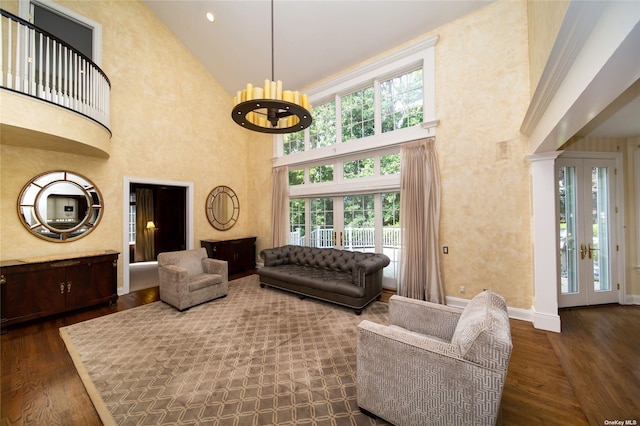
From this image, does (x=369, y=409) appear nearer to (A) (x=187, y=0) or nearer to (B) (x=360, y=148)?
(B) (x=360, y=148)

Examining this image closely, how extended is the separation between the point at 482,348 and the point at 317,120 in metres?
5.35

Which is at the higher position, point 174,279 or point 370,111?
point 370,111

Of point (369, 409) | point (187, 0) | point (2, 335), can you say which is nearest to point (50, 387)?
point (2, 335)

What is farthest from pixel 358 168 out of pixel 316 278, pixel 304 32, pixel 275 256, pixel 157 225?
pixel 157 225

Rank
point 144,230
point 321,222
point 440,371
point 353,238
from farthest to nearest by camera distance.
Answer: point 144,230
point 321,222
point 353,238
point 440,371

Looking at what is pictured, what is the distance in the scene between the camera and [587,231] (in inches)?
146

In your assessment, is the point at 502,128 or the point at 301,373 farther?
the point at 502,128

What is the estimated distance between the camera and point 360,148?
4.69 metres

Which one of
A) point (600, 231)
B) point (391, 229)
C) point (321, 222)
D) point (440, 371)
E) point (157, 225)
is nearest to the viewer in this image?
point (440, 371)

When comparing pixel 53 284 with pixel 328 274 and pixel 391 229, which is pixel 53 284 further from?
pixel 391 229

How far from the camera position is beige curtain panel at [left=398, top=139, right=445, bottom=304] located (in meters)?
3.84

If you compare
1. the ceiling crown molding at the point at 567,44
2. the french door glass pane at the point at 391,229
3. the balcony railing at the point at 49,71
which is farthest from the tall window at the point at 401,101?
the balcony railing at the point at 49,71

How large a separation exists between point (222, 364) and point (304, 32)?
5362 millimetres

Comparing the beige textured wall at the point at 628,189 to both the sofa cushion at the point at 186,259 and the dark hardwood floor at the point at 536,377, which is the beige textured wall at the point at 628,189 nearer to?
the dark hardwood floor at the point at 536,377
